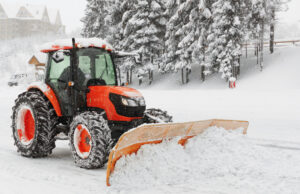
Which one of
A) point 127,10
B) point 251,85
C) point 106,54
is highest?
point 127,10

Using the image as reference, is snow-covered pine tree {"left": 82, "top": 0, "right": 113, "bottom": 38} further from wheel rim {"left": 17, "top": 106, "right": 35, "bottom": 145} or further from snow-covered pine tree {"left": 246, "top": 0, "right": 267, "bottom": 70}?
wheel rim {"left": 17, "top": 106, "right": 35, "bottom": 145}

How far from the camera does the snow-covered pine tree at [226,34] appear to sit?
2411 centimetres

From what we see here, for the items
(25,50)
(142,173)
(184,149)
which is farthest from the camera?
(25,50)

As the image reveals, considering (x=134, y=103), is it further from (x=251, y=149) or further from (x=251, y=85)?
(x=251, y=85)

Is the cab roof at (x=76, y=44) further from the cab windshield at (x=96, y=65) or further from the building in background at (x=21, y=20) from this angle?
the building in background at (x=21, y=20)

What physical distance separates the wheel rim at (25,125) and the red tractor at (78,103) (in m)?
0.02

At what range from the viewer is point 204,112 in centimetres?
1270

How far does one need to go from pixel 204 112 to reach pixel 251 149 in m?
6.51

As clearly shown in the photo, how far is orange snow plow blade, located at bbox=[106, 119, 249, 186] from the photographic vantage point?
Result: 16.2ft

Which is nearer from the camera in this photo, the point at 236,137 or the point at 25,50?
the point at 236,137

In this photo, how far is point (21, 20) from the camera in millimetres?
100625

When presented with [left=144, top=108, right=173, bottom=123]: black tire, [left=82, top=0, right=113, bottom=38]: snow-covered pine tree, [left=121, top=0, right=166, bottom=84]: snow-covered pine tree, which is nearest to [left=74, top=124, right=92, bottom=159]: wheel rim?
[left=144, top=108, right=173, bottom=123]: black tire

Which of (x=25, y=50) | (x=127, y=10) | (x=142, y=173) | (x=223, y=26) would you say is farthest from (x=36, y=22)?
(x=142, y=173)

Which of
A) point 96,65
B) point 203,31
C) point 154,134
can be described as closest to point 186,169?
point 154,134
